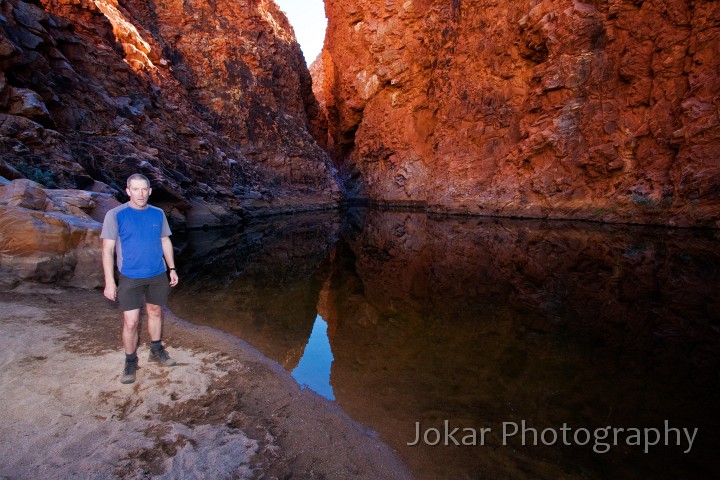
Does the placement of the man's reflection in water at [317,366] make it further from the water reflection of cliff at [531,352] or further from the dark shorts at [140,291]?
the dark shorts at [140,291]

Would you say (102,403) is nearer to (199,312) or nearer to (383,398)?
(383,398)

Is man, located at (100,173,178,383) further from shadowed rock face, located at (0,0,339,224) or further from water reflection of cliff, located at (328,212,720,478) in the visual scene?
shadowed rock face, located at (0,0,339,224)

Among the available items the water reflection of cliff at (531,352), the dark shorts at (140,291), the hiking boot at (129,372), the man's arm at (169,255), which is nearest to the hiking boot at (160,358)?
the hiking boot at (129,372)

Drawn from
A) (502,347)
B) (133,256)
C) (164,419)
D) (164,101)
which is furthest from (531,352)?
(164,101)

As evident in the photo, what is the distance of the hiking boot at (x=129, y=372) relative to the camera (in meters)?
3.71

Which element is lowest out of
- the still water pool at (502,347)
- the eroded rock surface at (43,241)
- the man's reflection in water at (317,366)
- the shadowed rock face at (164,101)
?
the man's reflection in water at (317,366)

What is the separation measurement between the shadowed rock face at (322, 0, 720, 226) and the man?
23840 millimetres

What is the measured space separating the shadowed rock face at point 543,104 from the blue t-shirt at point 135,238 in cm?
2384

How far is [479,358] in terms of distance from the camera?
5406 millimetres

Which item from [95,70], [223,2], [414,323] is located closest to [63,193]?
[414,323]

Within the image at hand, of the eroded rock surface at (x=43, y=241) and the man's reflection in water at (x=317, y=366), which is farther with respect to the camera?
the eroded rock surface at (x=43, y=241)

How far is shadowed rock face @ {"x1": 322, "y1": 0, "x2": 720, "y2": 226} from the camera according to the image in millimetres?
20688

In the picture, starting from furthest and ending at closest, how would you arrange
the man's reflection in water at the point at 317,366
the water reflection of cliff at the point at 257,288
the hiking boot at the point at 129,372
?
the water reflection of cliff at the point at 257,288 → the man's reflection in water at the point at 317,366 → the hiking boot at the point at 129,372

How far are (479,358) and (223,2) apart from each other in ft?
131
